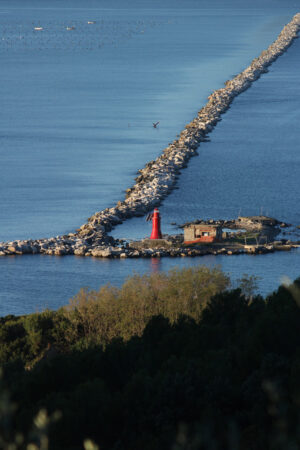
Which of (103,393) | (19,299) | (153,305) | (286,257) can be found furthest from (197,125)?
(103,393)

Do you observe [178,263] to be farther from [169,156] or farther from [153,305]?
[169,156]

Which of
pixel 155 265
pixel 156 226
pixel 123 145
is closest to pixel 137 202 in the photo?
pixel 156 226

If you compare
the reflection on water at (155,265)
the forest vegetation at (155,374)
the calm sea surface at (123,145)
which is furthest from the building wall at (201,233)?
the forest vegetation at (155,374)

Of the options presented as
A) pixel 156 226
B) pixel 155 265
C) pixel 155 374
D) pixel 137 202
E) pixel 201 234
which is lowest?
pixel 155 374

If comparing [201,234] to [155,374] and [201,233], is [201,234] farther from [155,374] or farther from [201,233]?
[155,374]

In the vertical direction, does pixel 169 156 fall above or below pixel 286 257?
above

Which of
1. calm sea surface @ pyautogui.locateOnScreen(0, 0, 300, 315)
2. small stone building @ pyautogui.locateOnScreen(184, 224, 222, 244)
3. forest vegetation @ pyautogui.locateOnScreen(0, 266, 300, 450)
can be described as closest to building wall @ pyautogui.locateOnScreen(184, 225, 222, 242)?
small stone building @ pyautogui.locateOnScreen(184, 224, 222, 244)

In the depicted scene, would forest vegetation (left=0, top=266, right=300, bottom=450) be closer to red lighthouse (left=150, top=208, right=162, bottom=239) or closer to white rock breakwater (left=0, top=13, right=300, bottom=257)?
red lighthouse (left=150, top=208, right=162, bottom=239)
